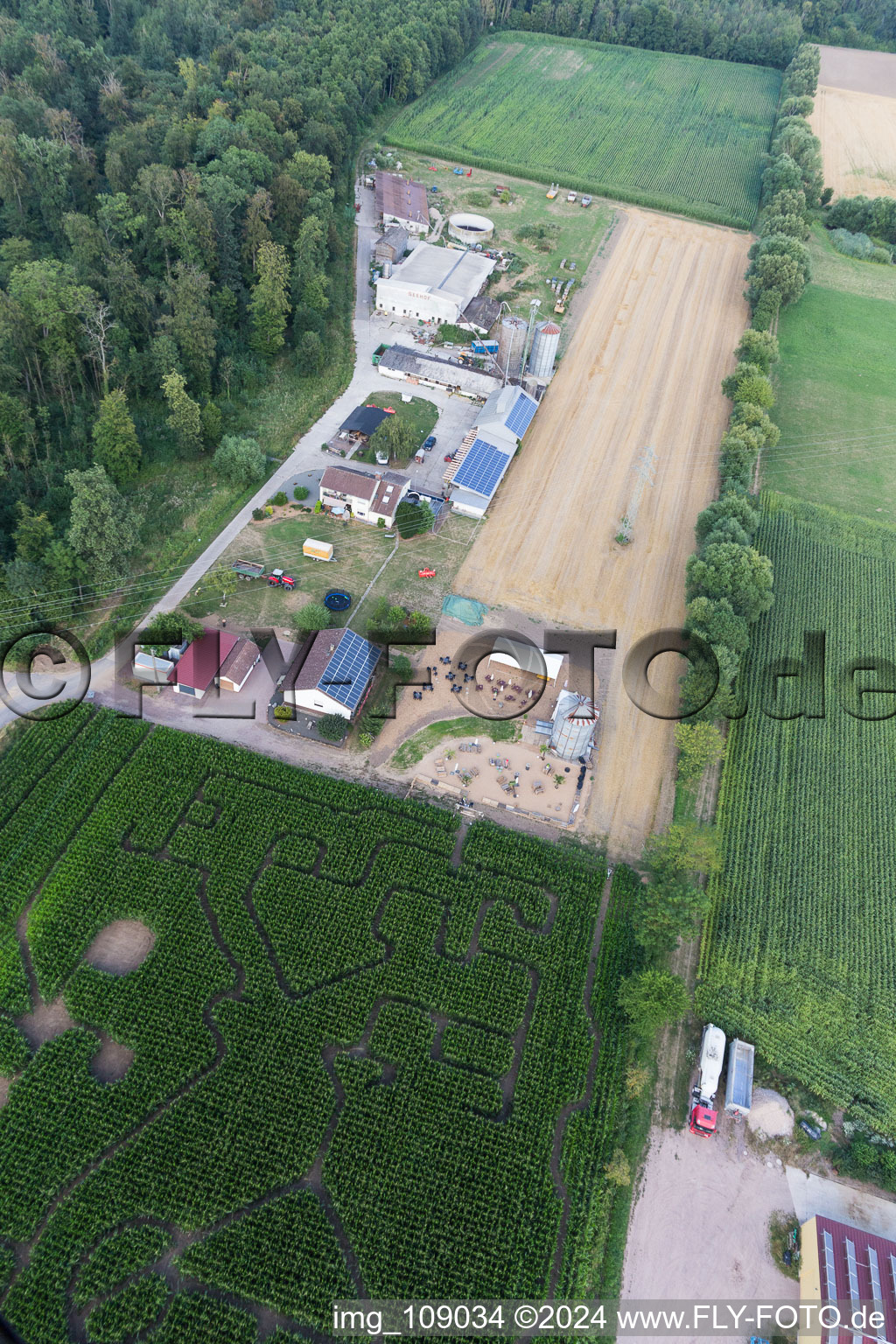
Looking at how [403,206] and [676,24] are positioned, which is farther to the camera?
[676,24]

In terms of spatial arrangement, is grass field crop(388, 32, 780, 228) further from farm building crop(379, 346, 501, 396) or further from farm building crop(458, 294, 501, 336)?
farm building crop(379, 346, 501, 396)

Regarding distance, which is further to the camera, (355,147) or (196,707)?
(355,147)

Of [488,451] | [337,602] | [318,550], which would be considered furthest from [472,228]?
[337,602]

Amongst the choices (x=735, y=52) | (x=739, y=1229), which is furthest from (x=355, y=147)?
(x=739, y=1229)

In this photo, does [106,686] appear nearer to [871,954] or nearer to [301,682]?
[301,682]

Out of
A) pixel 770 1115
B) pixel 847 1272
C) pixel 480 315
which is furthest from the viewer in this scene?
pixel 480 315

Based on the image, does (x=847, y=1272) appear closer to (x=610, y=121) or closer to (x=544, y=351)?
(x=544, y=351)
